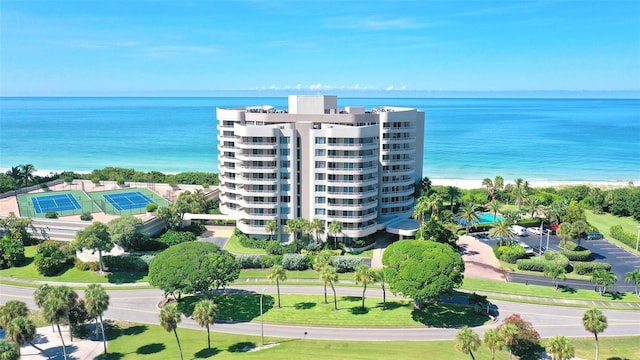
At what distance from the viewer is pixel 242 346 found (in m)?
57.6

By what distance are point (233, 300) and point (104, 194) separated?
66.0 metres

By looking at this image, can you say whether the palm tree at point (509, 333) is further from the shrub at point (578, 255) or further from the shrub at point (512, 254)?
the shrub at point (578, 255)

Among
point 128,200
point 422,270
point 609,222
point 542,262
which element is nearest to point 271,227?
point 422,270

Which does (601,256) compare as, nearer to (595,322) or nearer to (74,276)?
(595,322)

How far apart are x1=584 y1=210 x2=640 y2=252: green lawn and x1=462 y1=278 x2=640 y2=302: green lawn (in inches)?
1205

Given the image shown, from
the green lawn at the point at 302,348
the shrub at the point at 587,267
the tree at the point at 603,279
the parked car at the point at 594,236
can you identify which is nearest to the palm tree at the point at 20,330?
the green lawn at the point at 302,348

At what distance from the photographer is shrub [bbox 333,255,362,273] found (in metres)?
79.9

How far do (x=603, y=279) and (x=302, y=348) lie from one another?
4703 cm

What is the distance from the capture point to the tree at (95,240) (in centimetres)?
7519

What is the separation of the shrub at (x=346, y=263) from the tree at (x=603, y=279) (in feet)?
120

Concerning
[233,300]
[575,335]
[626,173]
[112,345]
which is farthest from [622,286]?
[626,173]

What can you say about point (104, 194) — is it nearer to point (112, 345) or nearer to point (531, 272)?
point (112, 345)

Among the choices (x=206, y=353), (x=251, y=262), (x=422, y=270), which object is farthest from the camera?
(x=251, y=262)

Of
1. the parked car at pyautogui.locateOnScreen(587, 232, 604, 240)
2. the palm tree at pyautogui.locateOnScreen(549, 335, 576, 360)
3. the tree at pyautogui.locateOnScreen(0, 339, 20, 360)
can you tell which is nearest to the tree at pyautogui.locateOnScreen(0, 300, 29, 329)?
the tree at pyautogui.locateOnScreen(0, 339, 20, 360)
